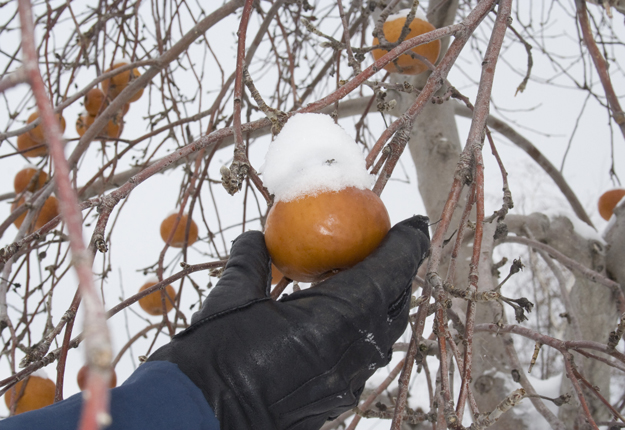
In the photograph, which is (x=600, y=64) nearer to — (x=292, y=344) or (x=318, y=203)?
(x=318, y=203)

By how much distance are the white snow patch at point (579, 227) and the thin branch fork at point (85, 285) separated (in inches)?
65.7

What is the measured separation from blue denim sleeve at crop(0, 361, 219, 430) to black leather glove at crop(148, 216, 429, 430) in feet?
0.07

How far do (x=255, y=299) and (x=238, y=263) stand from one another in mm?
60

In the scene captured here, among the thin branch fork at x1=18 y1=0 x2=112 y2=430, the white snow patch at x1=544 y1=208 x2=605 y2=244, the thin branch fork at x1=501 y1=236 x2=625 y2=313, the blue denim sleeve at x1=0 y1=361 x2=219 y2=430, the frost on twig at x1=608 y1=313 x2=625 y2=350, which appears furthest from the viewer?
the white snow patch at x1=544 y1=208 x2=605 y2=244

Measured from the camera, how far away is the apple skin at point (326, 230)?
547mm

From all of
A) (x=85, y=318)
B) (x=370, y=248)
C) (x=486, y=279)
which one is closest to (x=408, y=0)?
(x=486, y=279)

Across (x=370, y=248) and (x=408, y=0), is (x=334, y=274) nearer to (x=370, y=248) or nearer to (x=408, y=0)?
(x=370, y=248)

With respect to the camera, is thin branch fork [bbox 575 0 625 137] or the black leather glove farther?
thin branch fork [bbox 575 0 625 137]

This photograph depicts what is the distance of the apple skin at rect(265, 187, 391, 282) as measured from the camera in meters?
0.55

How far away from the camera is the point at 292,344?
0.52 metres

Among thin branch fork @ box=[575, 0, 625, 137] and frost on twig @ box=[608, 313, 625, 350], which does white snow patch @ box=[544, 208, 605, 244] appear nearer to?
thin branch fork @ box=[575, 0, 625, 137]

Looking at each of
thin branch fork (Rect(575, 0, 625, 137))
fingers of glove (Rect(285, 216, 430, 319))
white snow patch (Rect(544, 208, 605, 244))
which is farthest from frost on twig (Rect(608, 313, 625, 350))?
white snow patch (Rect(544, 208, 605, 244))

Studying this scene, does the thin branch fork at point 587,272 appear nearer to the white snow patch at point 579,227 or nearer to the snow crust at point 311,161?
the white snow patch at point 579,227

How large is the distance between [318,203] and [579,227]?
1354 mm
